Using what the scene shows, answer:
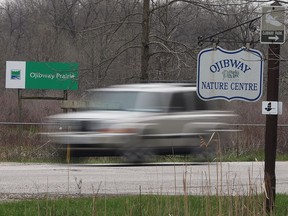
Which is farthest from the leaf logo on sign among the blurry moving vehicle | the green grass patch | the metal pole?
the metal pole

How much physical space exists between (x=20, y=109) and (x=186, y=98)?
18356mm

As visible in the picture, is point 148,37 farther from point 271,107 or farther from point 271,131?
point 271,107

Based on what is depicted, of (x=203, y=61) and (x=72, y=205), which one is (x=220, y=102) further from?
(x=72, y=205)

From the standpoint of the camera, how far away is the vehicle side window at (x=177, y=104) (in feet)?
24.2

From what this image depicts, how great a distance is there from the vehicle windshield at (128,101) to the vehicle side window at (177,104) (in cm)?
12

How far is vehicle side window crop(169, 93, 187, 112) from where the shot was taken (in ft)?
24.2

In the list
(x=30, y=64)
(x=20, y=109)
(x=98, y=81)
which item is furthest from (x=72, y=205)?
(x=30, y=64)

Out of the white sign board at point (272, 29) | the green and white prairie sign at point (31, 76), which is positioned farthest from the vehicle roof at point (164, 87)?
the green and white prairie sign at point (31, 76)

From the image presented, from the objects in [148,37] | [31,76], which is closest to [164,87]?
[148,37]

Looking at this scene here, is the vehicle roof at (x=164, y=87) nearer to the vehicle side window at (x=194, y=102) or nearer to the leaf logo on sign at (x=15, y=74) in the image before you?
the vehicle side window at (x=194, y=102)

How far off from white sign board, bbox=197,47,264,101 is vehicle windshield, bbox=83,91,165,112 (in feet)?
2.84

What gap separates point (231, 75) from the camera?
A: 316 inches

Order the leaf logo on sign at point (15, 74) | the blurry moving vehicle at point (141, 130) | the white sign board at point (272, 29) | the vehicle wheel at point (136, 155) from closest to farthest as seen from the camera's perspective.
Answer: the vehicle wheel at point (136, 155) → the blurry moving vehicle at point (141, 130) → the white sign board at point (272, 29) → the leaf logo on sign at point (15, 74)

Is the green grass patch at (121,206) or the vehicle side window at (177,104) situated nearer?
the green grass patch at (121,206)
